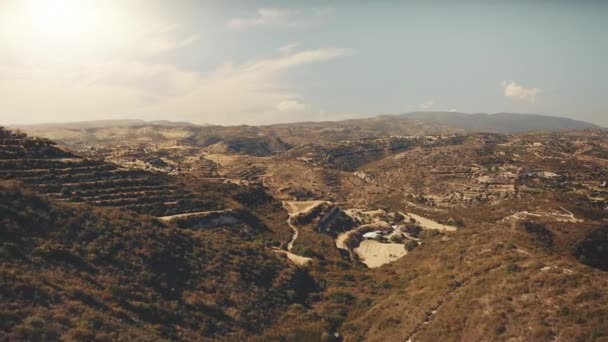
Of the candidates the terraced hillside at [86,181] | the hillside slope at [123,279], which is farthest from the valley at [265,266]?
the terraced hillside at [86,181]

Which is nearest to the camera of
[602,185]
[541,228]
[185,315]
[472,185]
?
[185,315]

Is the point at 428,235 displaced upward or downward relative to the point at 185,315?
downward

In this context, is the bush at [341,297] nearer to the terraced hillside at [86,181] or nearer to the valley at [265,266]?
the valley at [265,266]

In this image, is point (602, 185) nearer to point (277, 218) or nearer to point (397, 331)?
point (277, 218)

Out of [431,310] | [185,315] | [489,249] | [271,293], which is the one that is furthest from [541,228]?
[185,315]

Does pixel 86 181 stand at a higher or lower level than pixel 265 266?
higher

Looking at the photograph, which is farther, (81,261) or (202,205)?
(202,205)

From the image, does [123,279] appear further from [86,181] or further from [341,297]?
[86,181]

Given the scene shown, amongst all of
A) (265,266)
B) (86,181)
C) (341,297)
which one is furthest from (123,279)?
(86,181)
